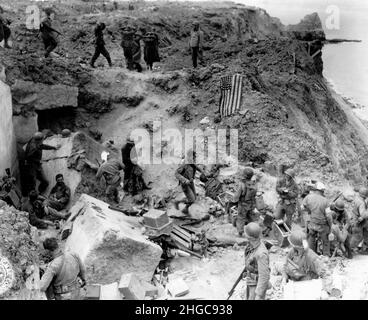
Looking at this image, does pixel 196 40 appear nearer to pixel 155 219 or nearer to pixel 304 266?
pixel 155 219

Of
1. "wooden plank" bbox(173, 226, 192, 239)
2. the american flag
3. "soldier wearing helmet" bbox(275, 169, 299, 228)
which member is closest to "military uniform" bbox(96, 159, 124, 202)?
"wooden plank" bbox(173, 226, 192, 239)

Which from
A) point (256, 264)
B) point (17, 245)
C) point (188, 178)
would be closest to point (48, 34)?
point (188, 178)

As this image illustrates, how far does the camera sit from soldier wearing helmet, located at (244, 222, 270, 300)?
560cm

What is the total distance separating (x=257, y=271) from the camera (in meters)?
5.76

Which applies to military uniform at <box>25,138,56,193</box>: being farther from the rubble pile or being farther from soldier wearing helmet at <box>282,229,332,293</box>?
soldier wearing helmet at <box>282,229,332,293</box>

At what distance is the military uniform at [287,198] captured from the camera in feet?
28.2

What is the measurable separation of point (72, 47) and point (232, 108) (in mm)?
8590

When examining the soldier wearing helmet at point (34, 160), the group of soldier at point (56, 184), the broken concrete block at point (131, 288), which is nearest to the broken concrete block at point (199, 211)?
the group of soldier at point (56, 184)

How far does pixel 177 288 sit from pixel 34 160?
4.20m

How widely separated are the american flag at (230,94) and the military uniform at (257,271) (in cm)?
705

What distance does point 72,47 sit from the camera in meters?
18.5
